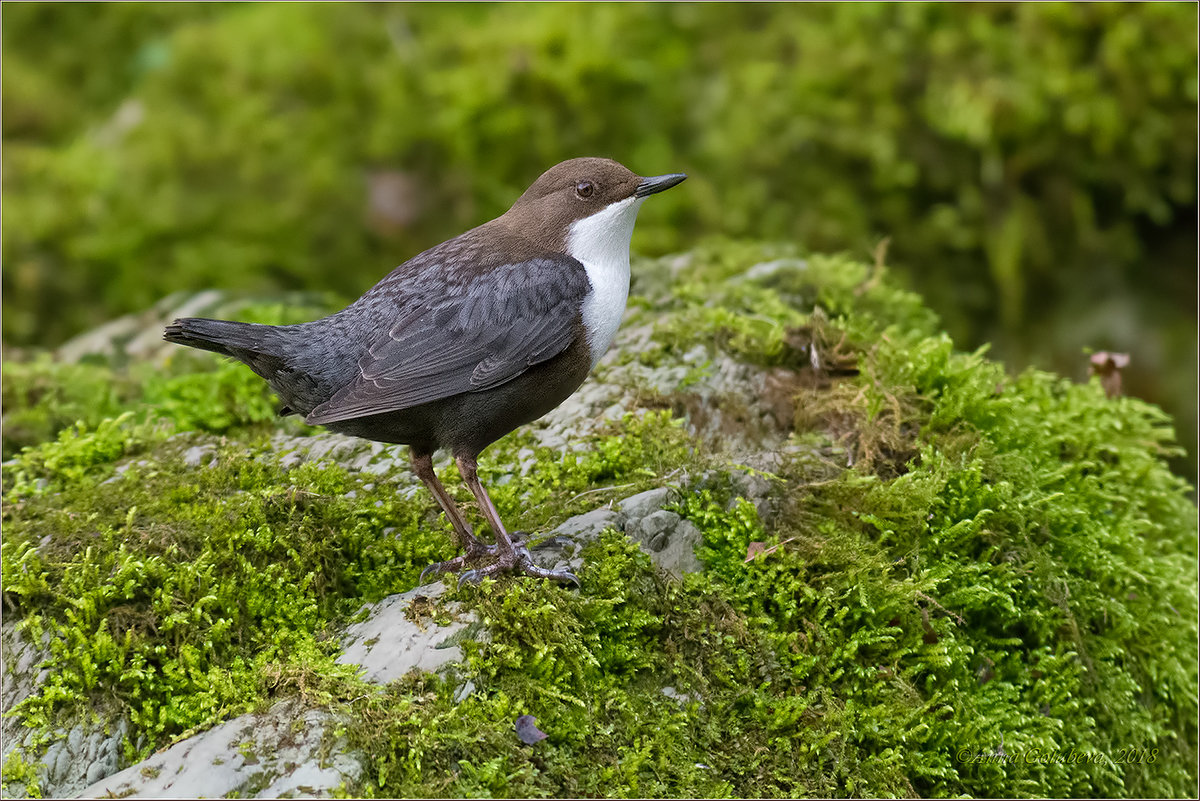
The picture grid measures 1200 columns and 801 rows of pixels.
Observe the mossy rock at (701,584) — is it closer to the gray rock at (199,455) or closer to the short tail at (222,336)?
the gray rock at (199,455)

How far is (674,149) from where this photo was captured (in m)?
8.30

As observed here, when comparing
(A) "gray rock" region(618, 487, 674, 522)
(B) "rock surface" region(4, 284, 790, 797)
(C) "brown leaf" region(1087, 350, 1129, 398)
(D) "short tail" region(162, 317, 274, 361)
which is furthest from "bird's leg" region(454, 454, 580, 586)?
(C) "brown leaf" region(1087, 350, 1129, 398)

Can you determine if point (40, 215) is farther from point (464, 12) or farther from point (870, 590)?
point (870, 590)

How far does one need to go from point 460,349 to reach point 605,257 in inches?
28.4

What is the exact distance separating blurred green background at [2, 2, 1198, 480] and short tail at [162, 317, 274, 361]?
4604 millimetres

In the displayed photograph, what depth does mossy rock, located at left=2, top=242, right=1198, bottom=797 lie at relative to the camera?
329 centimetres

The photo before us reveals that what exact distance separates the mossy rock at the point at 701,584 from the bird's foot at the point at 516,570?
64 millimetres

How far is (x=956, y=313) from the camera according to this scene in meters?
7.66

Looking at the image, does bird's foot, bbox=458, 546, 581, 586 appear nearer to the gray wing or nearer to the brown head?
the gray wing

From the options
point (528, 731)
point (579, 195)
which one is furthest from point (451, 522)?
point (579, 195)

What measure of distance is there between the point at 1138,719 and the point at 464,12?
25.2ft

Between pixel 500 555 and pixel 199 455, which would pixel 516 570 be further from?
pixel 199 455

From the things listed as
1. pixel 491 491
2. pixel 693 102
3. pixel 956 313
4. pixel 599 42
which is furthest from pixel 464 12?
pixel 491 491

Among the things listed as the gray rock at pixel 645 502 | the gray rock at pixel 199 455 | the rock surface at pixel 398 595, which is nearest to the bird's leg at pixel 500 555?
the rock surface at pixel 398 595
